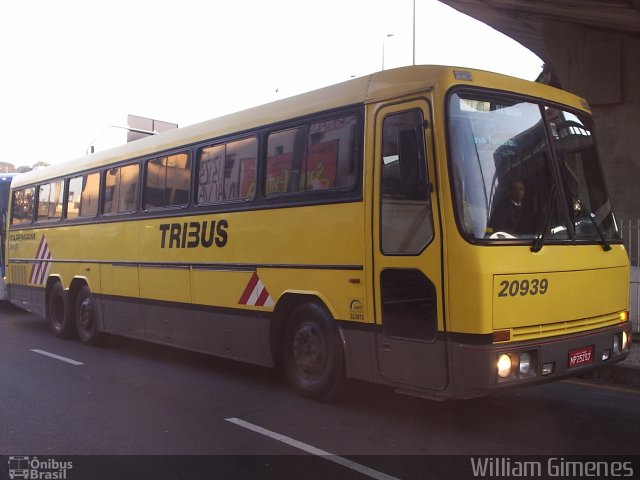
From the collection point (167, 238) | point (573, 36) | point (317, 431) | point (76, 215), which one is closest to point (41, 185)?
point (76, 215)

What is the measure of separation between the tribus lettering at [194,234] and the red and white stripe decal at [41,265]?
4110 millimetres

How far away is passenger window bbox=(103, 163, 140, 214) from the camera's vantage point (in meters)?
9.53

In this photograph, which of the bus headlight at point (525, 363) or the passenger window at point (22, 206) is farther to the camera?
the passenger window at point (22, 206)

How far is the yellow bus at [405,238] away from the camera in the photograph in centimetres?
515

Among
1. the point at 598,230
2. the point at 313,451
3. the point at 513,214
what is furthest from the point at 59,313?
the point at 598,230

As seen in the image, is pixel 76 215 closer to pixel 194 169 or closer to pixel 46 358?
pixel 46 358

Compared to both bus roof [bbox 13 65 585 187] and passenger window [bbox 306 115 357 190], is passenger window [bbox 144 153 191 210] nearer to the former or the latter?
bus roof [bbox 13 65 585 187]

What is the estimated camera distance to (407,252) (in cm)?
550

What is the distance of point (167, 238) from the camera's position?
866 centimetres

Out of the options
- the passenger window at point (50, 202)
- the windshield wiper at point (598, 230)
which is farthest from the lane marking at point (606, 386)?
the passenger window at point (50, 202)

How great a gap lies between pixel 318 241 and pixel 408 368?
163cm

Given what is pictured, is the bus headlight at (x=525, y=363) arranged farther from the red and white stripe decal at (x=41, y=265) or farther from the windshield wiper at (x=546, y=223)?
the red and white stripe decal at (x=41, y=265)

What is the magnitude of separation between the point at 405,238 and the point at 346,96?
5.36ft

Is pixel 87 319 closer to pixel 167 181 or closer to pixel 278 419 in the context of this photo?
pixel 167 181
